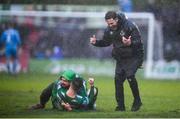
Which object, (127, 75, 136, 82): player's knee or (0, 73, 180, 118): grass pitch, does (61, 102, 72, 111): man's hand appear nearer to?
(0, 73, 180, 118): grass pitch

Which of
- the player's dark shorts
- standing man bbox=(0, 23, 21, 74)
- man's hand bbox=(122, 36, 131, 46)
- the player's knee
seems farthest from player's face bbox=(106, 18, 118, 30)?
standing man bbox=(0, 23, 21, 74)

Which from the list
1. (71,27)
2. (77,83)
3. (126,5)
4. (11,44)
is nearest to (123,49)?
(77,83)

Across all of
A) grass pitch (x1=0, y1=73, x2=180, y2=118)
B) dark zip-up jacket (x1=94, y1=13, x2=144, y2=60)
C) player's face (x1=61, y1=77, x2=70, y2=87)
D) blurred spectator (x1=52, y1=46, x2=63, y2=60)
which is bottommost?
grass pitch (x1=0, y1=73, x2=180, y2=118)

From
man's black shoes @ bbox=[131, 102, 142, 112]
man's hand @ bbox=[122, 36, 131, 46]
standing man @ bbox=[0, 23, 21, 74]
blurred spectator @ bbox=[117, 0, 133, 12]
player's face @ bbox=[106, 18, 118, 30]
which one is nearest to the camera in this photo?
man's hand @ bbox=[122, 36, 131, 46]

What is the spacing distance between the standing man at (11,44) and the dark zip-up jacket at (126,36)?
115 cm

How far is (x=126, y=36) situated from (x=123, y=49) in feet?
0.33

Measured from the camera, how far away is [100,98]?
5.45 meters

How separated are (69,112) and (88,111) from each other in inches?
5.3

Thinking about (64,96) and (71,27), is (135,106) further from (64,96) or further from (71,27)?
(71,27)

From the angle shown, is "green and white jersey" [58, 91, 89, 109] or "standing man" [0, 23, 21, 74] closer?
"green and white jersey" [58, 91, 89, 109]

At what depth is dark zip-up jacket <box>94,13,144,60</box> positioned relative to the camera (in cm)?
509

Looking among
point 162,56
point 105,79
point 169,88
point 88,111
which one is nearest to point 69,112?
point 88,111

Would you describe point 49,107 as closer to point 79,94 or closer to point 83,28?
point 79,94

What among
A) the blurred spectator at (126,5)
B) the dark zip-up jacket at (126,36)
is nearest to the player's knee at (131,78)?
the dark zip-up jacket at (126,36)
